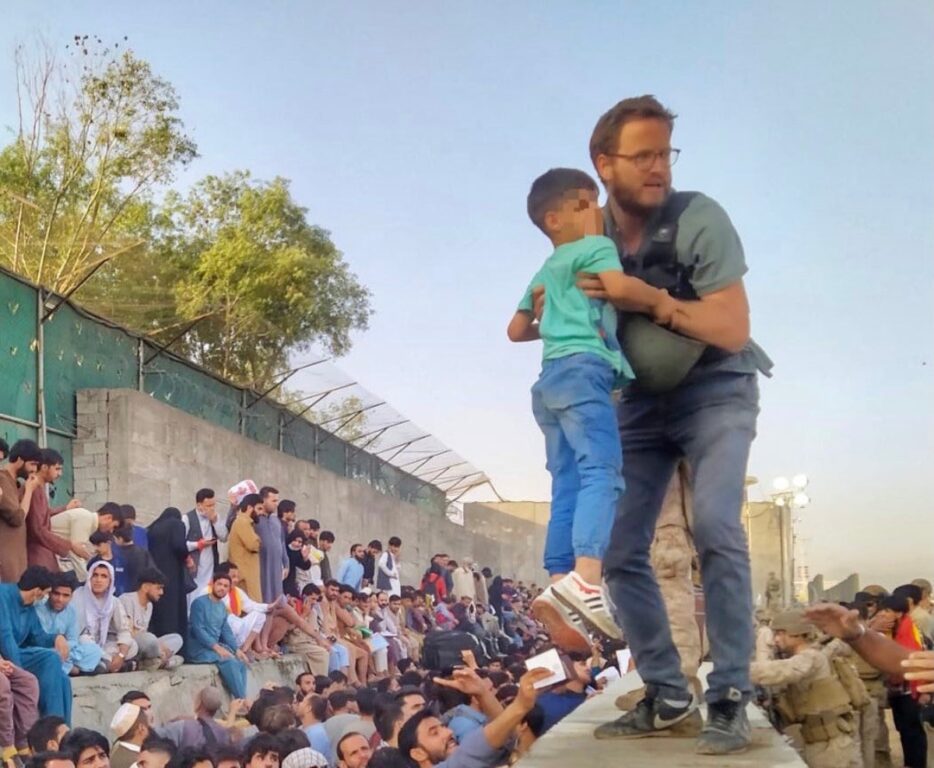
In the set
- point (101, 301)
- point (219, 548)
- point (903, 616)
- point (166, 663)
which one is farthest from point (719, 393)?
point (101, 301)

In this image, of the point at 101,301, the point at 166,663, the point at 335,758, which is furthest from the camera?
the point at 101,301

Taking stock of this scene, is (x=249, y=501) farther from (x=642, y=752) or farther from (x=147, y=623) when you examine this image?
(x=642, y=752)

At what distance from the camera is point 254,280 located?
27.4 m

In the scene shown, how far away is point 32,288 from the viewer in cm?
1208

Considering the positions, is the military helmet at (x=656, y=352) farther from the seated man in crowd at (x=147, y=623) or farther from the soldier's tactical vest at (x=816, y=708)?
the seated man in crowd at (x=147, y=623)

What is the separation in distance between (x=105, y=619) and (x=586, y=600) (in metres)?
6.64

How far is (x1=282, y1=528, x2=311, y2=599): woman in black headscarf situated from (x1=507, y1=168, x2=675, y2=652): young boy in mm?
9936

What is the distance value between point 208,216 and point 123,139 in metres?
4.91

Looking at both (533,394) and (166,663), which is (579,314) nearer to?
(533,394)

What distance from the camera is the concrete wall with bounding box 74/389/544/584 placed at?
12906mm

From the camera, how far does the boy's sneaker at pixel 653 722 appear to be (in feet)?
10.9

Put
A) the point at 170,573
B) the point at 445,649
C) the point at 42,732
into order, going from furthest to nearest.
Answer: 1. the point at 445,649
2. the point at 170,573
3. the point at 42,732

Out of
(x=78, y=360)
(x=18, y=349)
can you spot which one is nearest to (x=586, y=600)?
(x=18, y=349)

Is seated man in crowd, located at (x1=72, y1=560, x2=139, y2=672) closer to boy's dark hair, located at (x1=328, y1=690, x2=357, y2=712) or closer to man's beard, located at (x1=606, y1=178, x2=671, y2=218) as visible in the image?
boy's dark hair, located at (x1=328, y1=690, x2=357, y2=712)
